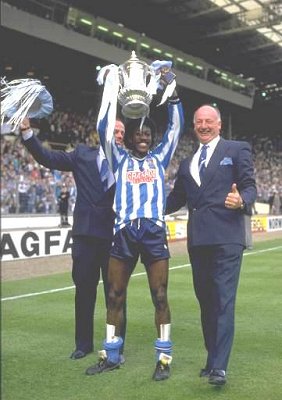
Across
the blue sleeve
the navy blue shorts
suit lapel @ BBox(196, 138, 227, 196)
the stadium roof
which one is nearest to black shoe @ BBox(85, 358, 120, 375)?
the navy blue shorts

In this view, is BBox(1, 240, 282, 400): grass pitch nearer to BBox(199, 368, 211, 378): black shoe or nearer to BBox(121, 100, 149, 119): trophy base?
BBox(199, 368, 211, 378): black shoe

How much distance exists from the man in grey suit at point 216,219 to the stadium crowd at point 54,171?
195cm

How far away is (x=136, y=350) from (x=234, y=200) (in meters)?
1.96

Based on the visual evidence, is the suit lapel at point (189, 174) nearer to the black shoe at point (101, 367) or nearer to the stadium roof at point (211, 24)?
the black shoe at point (101, 367)

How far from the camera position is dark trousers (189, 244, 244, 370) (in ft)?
13.6

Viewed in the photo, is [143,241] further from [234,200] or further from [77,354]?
[77,354]

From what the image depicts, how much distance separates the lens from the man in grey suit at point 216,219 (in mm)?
4199

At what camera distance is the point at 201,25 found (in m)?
30.0

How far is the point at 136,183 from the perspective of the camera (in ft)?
14.5

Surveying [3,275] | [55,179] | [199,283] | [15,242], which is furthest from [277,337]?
[55,179]

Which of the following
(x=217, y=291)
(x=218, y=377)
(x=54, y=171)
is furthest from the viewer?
(x=54, y=171)

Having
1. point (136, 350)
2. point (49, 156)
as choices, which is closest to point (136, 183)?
point (49, 156)

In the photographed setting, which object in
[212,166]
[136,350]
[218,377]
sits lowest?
[136,350]

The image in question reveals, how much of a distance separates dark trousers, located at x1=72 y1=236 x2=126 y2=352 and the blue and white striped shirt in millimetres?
515
